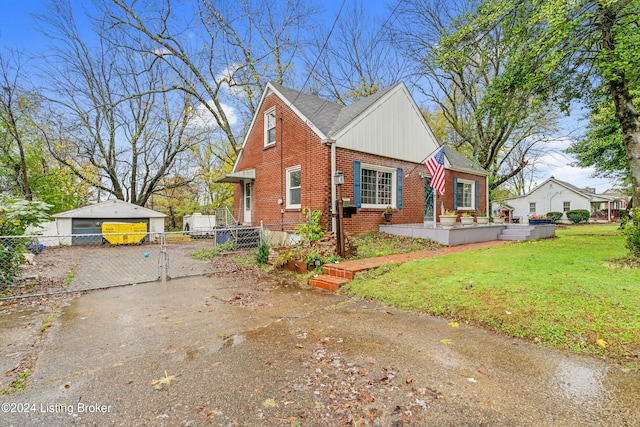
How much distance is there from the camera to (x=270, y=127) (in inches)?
472

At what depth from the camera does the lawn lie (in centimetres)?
301

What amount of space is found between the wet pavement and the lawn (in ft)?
0.93

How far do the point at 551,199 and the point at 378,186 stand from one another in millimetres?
30611

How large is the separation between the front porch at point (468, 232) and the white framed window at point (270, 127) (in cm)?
562

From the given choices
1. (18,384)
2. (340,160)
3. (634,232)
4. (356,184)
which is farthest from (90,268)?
(634,232)

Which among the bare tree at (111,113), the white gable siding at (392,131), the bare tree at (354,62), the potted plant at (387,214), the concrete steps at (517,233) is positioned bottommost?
the concrete steps at (517,233)

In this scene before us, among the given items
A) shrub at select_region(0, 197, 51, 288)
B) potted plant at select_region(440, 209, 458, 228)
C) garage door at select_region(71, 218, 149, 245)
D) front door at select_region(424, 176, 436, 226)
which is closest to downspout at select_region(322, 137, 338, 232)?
potted plant at select_region(440, 209, 458, 228)

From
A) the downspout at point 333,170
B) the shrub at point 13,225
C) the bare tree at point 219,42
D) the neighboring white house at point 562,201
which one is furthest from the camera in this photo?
the neighboring white house at point 562,201

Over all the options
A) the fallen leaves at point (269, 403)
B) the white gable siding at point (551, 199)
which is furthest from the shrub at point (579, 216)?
the fallen leaves at point (269, 403)

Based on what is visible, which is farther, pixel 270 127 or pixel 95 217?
pixel 95 217

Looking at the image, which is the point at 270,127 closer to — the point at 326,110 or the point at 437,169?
the point at 326,110

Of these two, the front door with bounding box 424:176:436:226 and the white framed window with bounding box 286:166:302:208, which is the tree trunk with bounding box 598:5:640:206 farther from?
the white framed window with bounding box 286:166:302:208

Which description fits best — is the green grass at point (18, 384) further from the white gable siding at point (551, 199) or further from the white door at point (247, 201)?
the white gable siding at point (551, 199)

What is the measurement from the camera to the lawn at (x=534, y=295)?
9.89ft
